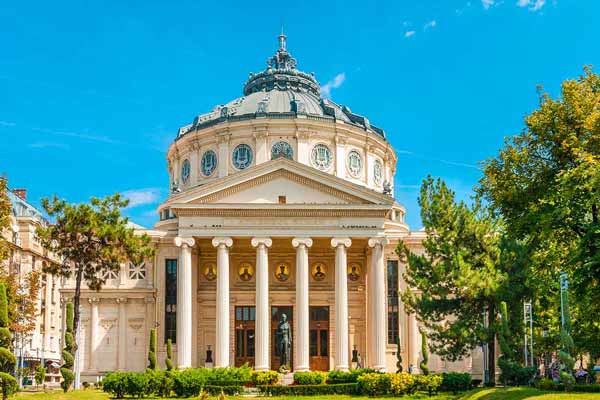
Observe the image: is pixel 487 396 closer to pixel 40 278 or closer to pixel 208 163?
pixel 208 163

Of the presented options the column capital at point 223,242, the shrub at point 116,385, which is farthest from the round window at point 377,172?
the shrub at point 116,385

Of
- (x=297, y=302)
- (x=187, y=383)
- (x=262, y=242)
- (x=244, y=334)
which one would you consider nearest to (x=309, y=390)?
(x=187, y=383)

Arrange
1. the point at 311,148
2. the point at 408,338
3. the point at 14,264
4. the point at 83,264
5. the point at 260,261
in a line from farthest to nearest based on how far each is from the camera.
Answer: the point at 14,264
the point at 311,148
the point at 408,338
the point at 260,261
the point at 83,264

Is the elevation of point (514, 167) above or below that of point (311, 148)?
below

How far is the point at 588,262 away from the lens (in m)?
34.1

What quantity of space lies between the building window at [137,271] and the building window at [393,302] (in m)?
20.8

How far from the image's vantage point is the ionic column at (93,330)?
222 ft

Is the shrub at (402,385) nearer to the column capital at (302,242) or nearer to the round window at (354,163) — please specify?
the column capital at (302,242)

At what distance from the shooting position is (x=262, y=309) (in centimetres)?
5956

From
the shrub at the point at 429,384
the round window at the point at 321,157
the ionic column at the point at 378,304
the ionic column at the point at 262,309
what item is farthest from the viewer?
the round window at the point at 321,157

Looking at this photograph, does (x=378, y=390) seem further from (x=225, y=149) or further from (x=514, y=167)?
(x=225, y=149)

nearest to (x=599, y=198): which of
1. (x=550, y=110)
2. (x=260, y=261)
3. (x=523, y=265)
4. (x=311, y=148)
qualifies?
(x=550, y=110)

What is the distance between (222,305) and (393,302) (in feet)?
50.5

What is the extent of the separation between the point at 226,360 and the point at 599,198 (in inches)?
1271
